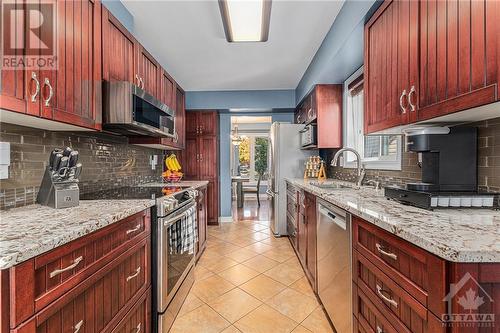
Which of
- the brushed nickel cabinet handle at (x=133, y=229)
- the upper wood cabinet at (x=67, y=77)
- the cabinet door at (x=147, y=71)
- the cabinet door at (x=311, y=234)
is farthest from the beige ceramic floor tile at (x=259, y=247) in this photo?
the upper wood cabinet at (x=67, y=77)

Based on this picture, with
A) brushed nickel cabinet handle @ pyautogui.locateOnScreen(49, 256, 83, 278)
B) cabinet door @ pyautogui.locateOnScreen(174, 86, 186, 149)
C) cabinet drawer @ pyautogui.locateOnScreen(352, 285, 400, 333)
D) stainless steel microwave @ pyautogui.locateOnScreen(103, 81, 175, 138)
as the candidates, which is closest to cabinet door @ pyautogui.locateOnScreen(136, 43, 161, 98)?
stainless steel microwave @ pyautogui.locateOnScreen(103, 81, 175, 138)

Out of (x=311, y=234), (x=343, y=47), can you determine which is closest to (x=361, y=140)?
(x=343, y=47)

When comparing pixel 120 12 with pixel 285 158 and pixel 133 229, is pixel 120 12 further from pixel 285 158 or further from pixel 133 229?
pixel 285 158

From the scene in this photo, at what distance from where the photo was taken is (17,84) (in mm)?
1019

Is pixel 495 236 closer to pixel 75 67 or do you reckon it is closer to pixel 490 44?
pixel 490 44

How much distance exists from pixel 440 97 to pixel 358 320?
1185mm

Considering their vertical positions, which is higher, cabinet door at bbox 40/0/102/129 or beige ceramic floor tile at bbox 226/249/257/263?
cabinet door at bbox 40/0/102/129

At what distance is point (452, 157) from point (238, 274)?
6.92ft

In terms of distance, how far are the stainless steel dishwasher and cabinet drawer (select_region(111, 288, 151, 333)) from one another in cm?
121

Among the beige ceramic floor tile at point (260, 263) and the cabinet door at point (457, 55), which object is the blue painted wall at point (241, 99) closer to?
the beige ceramic floor tile at point (260, 263)

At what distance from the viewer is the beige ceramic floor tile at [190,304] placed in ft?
6.30

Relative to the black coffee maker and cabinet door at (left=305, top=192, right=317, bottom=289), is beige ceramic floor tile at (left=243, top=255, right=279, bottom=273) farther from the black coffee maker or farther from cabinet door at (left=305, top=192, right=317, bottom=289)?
the black coffee maker

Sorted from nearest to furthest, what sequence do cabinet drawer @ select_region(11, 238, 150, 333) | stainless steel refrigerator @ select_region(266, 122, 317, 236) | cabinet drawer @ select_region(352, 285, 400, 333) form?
cabinet drawer @ select_region(11, 238, 150, 333)
cabinet drawer @ select_region(352, 285, 400, 333)
stainless steel refrigerator @ select_region(266, 122, 317, 236)

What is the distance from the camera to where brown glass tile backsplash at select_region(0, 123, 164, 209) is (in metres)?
1.28
